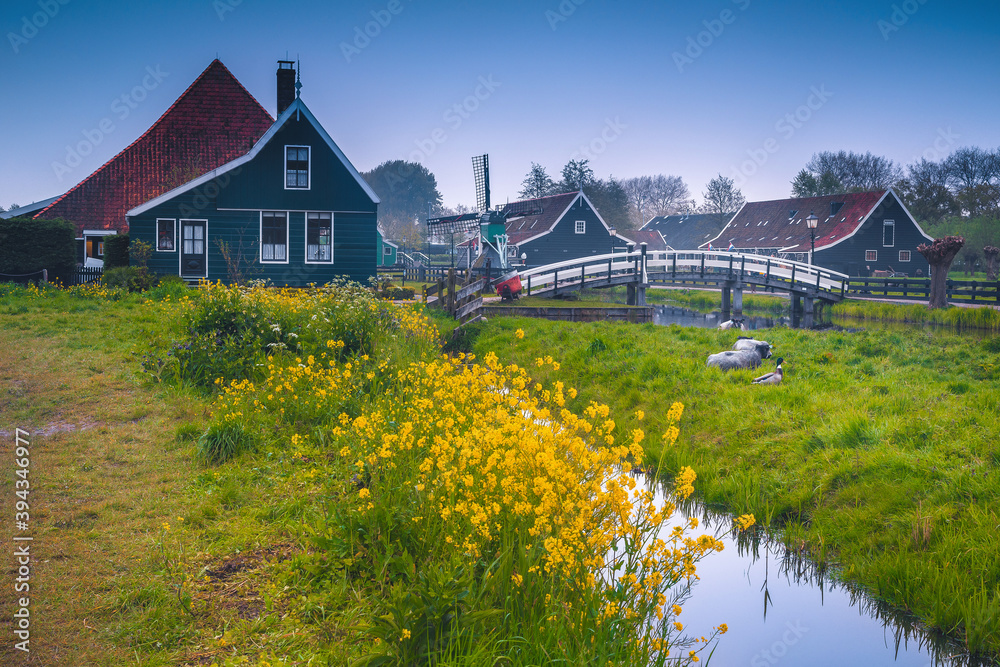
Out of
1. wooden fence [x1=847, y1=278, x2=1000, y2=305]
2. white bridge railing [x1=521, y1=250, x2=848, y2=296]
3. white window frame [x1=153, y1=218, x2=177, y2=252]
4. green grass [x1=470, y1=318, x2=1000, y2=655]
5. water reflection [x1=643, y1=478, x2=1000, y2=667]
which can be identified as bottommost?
water reflection [x1=643, y1=478, x2=1000, y2=667]

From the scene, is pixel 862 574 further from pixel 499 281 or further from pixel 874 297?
pixel 874 297

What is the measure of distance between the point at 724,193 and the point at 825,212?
30062 mm

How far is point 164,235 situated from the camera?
867 inches

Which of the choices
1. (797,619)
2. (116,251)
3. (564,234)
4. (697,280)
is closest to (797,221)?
(564,234)

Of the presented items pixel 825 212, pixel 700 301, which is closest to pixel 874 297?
pixel 700 301

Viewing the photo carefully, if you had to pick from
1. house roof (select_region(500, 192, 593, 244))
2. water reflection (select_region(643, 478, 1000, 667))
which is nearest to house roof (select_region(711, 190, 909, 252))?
house roof (select_region(500, 192, 593, 244))

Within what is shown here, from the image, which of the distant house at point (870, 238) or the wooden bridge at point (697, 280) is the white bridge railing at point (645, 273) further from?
the distant house at point (870, 238)

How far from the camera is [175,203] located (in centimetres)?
2183

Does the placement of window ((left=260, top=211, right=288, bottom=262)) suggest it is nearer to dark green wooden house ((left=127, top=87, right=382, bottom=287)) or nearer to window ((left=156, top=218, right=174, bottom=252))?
dark green wooden house ((left=127, top=87, right=382, bottom=287))

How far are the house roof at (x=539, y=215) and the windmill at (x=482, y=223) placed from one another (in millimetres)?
2929

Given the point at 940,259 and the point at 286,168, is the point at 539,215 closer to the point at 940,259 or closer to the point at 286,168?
the point at 940,259

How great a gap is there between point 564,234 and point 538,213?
7.87 ft

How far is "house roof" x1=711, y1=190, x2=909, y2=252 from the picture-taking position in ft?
162

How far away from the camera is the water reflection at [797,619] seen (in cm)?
454
